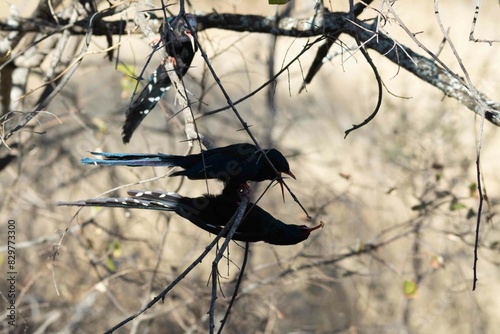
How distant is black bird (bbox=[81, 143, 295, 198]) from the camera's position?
2.30 metres

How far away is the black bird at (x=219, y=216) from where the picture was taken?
220 cm

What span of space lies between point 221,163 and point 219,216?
0.20 m

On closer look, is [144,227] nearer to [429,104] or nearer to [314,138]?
[314,138]

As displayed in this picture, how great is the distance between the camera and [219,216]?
2277mm

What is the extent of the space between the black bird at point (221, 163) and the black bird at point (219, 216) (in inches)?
4.0

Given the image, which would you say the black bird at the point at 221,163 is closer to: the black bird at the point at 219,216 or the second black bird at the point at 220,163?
the second black bird at the point at 220,163

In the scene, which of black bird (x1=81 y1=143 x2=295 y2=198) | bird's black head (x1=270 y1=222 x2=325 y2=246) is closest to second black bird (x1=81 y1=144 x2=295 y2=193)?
black bird (x1=81 y1=143 x2=295 y2=198)

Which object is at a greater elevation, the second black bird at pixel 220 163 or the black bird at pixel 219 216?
the second black bird at pixel 220 163

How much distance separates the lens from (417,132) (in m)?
6.03

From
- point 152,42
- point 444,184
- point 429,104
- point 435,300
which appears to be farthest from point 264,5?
point 152,42

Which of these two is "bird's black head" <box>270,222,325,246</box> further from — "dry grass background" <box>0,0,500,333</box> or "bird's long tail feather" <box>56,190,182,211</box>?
"dry grass background" <box>0,0,500,333</box>

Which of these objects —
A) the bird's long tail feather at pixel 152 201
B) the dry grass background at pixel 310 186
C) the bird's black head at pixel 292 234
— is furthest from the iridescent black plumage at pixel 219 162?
the dry grass background at pixel 310 186

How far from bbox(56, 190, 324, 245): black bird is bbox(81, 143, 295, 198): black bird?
0.33 ft

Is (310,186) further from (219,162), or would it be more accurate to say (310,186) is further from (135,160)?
(135,160)
